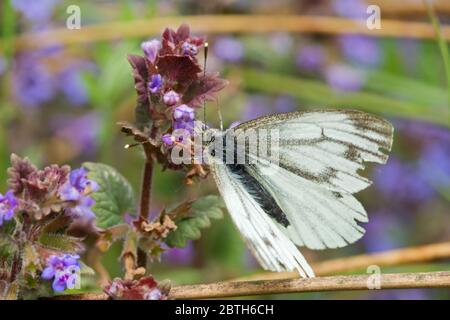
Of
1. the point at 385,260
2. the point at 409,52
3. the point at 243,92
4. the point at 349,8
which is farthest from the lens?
the point at 409,52

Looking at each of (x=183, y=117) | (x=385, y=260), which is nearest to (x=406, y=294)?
(x=385, y=260)

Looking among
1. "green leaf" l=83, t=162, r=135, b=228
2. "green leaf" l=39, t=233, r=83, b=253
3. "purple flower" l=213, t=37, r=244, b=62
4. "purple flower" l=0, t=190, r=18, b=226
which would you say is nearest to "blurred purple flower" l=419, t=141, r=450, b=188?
"purple flower" l=213, t=37, r=244, b=62

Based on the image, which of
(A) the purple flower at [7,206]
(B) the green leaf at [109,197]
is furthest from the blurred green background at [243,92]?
(A) the purple flower at [7,206]

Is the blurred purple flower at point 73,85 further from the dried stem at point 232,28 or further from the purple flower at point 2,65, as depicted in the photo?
the purple flower at point 2,65

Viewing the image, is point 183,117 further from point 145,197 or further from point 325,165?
point 325,165

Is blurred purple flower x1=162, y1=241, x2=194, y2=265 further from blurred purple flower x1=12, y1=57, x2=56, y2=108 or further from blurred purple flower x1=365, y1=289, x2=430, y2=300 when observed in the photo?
blurred purple flower x1=12, y1=57, x2=56, y2=108

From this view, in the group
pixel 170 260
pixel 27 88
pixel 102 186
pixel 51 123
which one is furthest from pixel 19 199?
pixel 51 123
